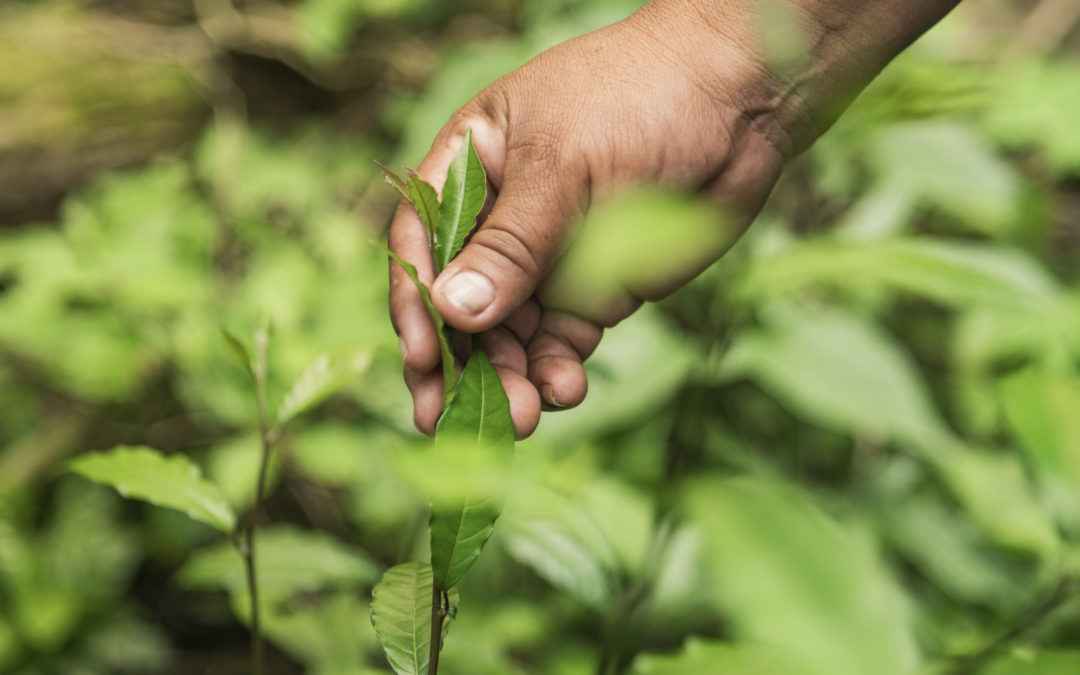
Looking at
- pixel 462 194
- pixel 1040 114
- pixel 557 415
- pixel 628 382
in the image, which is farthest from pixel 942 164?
pixel 462 194

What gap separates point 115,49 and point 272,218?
0.89 m

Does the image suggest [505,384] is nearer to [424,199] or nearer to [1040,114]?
[424,199]

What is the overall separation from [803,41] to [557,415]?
56cm

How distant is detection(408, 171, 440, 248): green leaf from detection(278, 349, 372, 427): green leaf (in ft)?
0.49

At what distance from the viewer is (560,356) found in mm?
588

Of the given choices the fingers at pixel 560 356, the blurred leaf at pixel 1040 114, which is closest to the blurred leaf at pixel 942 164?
the blurred leaf at pixel 1040 114

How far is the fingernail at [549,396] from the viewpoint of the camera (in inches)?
21.2

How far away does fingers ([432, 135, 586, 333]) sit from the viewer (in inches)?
17.6

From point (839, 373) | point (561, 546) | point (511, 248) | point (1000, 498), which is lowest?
point (1000, 498)

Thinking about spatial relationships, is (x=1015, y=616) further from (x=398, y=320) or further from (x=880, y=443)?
(x=398, y=320)

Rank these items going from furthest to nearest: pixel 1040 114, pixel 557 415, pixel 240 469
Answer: pixel 1040 114, pixel 240 469, pixel 557 415

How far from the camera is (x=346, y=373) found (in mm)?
497

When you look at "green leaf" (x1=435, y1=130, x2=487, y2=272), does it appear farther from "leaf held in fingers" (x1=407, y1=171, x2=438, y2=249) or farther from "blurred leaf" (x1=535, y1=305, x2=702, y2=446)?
"blurred leaf" (x1=535, y1=305, x2=702, y2=446)

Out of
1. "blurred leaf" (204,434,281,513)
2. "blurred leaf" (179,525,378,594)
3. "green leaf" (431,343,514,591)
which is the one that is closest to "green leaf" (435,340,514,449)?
"green leaf" (431,343,514,591)
